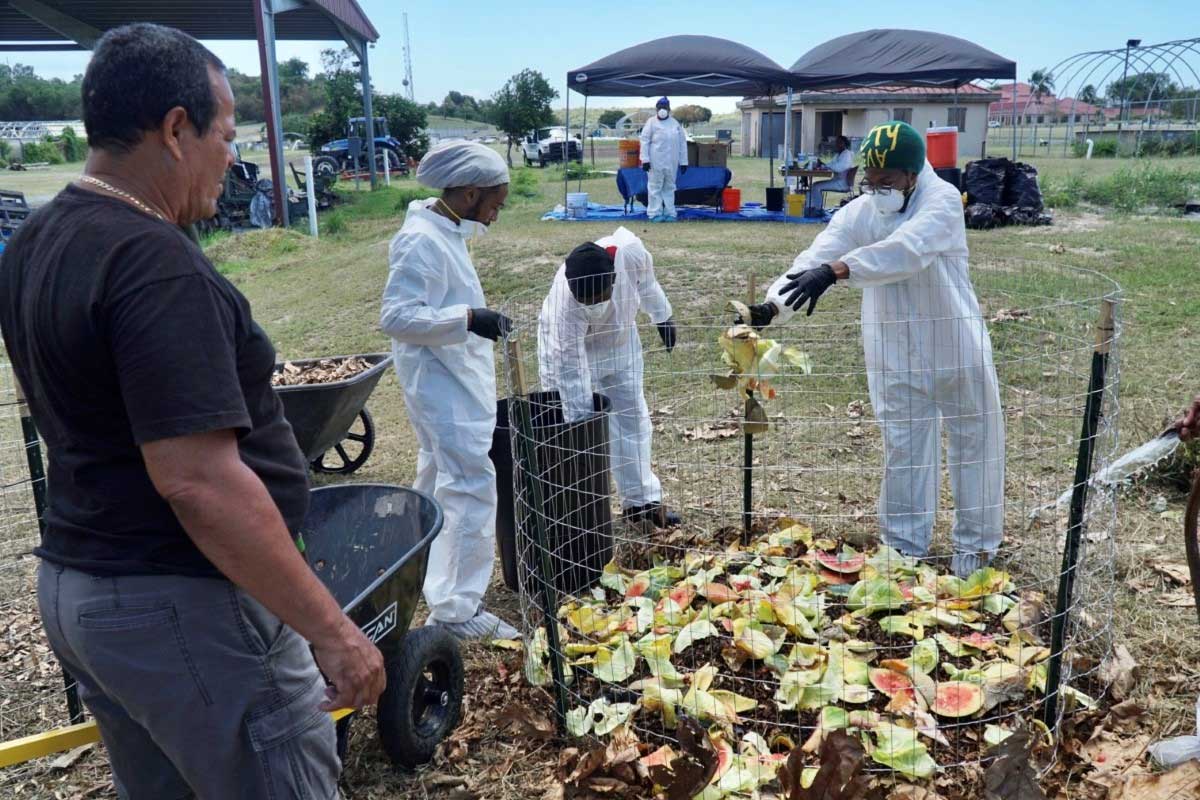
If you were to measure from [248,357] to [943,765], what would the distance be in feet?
7.28

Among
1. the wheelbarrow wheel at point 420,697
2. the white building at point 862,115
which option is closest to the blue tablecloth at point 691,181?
the wheelbarrow wheel at point 420,697

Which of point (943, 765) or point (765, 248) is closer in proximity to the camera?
point (943, 765)

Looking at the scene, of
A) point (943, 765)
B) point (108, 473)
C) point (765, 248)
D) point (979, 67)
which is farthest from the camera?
point (979, 67)

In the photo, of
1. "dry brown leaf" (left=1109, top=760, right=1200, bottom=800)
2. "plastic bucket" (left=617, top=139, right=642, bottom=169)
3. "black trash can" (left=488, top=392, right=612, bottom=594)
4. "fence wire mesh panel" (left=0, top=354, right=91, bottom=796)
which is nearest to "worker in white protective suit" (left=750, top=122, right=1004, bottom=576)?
"black trash can" (left=488, top=392, right=612, bottom=594)

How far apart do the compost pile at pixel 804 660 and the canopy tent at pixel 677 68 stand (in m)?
12.4

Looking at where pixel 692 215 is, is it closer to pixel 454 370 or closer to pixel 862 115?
pixel 454 370

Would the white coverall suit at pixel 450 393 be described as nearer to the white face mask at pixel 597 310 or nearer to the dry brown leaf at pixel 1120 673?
the white face mask at pixel 597 310

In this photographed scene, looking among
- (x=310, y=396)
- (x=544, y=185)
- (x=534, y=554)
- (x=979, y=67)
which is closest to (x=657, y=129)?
(x=979, y=67)

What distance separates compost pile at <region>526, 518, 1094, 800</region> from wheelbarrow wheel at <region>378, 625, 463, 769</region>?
1.10ft

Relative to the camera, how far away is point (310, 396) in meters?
4.96

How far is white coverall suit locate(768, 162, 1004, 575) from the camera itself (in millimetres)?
3998

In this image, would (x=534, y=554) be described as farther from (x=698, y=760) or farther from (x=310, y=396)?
(x=310, y=396)

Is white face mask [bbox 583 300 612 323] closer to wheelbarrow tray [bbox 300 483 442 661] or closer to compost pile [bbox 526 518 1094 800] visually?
compost pile [bbox 526 518 1094 800]

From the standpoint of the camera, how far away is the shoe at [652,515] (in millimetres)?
4711
